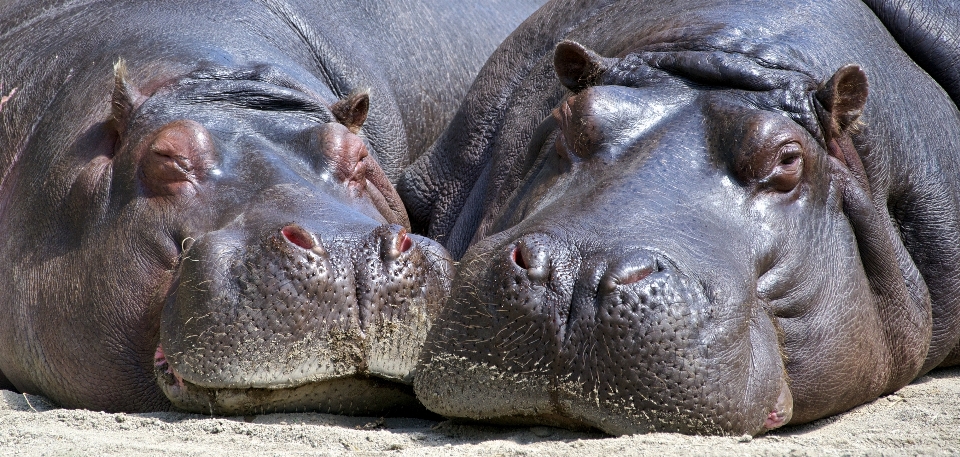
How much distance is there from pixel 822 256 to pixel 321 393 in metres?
1.60

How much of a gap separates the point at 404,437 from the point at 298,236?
2.32ft

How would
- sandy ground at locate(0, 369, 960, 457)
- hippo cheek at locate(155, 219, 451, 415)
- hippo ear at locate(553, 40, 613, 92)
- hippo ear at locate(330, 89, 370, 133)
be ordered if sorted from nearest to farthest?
1. sandy ground at locate(0, 369, 960, 457)
2. hippo cheek at locate(155, 219, 451, 415)
3. hippo ear at locate(553, 40, 613, 92)
4. hippo ear at locate(330, 89, 370, 133)

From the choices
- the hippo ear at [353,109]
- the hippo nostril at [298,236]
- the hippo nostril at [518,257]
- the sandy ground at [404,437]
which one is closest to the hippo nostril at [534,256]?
the hippo nostril at [518,257]

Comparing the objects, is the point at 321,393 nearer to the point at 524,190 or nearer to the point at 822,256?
the point at 524,190

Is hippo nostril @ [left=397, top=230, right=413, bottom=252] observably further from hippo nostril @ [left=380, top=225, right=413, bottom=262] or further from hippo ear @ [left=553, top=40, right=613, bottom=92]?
hippo ear @ [left=553, top=40, right=613, bottom=92]

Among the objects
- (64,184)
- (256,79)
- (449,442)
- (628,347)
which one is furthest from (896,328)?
(64,184)

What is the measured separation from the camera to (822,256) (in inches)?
138

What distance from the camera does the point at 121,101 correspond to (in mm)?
4164

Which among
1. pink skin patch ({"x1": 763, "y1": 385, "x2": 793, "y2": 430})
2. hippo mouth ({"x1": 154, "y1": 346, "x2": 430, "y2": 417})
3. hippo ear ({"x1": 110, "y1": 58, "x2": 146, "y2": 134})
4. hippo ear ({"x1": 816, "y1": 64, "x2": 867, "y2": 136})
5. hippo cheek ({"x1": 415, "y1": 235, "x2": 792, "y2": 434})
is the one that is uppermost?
hippo ear ({"x1": 816, "y1": 64, "x2": 867, "y2": 136})

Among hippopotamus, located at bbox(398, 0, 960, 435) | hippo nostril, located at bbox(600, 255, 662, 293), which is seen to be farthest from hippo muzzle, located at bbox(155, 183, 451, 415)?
hippo nostril, located at bbox(600, 255, 662, 293)

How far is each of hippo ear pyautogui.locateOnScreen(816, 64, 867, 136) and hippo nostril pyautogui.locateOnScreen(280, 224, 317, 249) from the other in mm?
1705

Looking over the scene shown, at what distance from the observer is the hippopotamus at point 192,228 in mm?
3393

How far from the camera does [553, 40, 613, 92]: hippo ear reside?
13.3 ft

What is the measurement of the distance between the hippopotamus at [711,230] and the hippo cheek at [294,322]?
0.67 ft
